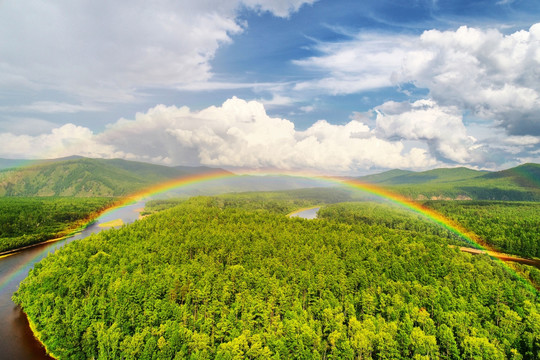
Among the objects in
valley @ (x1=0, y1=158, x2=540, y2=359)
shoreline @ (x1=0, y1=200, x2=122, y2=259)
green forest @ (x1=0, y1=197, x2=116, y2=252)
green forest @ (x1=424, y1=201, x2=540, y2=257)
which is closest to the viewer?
valley @ (x1=0, y1=158, x2=540, y2=359)

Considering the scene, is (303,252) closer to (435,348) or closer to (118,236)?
(435,348)

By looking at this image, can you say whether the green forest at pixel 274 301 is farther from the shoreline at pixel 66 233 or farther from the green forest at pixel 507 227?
the green forest at pixel 507 227

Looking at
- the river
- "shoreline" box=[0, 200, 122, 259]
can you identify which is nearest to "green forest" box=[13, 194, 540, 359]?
the river

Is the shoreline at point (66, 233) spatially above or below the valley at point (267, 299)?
below

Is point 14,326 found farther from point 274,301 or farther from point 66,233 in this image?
point 66,233

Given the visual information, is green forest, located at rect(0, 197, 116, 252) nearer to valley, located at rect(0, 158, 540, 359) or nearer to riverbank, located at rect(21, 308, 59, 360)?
valley, located at rect(0, 158, 540, 359)

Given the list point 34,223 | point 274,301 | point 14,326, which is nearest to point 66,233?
point 34,223

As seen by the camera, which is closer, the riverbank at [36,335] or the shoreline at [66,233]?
the riverbank at [36,335]

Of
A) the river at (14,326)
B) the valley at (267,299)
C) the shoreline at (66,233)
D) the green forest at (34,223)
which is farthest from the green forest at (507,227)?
the green forest at (34,223)

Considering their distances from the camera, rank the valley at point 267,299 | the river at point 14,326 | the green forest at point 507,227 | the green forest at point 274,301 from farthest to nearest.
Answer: the green forest at point 507,227, the river at point 14,326, the valley at point 267,299, the green forest at point 274,301
